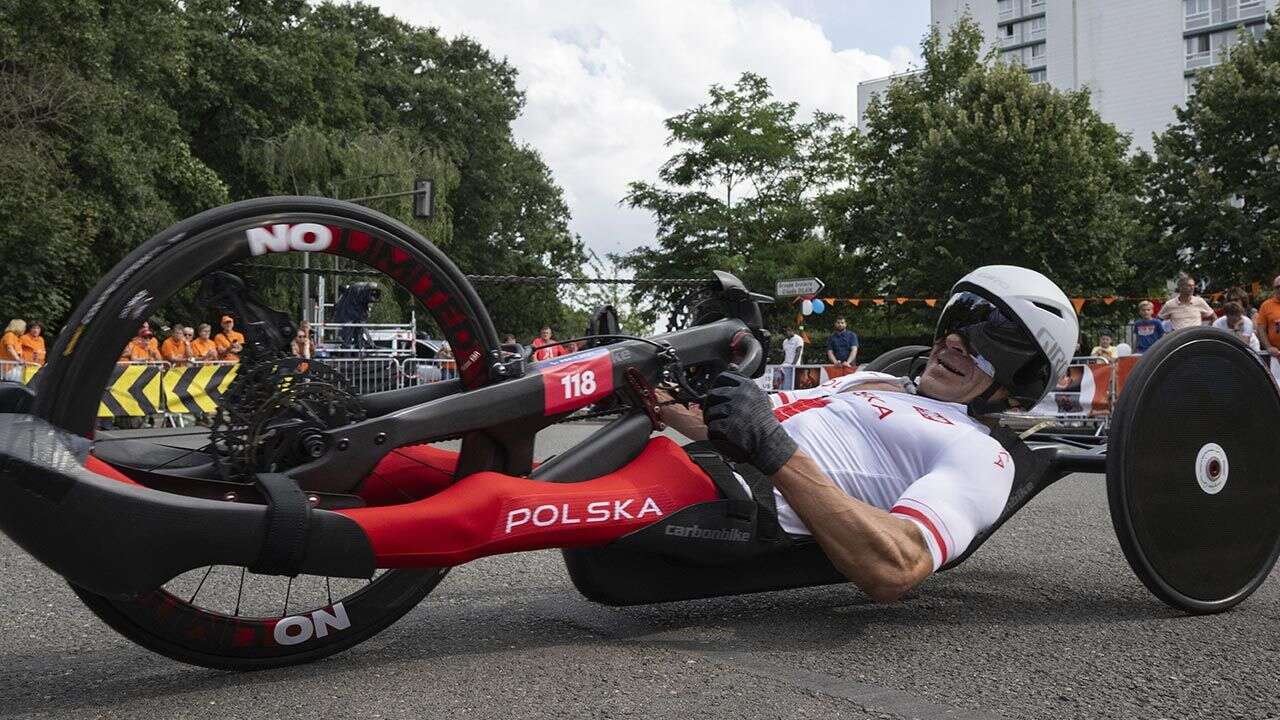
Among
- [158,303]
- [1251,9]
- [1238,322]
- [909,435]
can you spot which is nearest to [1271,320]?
[1238,322]

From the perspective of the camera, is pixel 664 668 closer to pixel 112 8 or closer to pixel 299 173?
pixel 112 8

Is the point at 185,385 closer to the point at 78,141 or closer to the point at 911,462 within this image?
the point at 911,462

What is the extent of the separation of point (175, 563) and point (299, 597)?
5.02ft

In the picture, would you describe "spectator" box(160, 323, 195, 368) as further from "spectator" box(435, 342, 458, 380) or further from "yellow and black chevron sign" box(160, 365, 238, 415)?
"spectator" box(435, 342, 458, 380)

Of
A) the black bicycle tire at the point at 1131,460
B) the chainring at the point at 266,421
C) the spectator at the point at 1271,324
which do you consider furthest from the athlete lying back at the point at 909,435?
the spectator at the point at 1271,324

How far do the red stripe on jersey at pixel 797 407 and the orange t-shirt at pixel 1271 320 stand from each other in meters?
10.3

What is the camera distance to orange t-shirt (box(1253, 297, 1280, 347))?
475 inches

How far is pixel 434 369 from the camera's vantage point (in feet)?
41.6

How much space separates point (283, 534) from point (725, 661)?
49.1 inches

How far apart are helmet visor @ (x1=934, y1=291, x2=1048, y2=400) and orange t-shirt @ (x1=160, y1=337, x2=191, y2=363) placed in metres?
9.82

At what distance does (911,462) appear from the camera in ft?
11.6

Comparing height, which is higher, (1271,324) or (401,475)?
(1271,324)

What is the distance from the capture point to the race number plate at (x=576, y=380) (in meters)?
3.15

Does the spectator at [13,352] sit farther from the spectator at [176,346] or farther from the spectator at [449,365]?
the spectator at [449,365]
